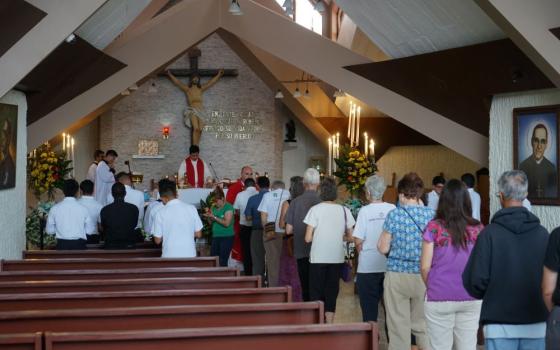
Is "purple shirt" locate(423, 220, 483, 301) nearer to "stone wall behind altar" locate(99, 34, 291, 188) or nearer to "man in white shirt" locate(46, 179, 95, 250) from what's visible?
"man in white shirt" locate(46, 179, 95, 250)

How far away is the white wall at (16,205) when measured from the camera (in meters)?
10.4

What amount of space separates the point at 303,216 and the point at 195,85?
12642 mm

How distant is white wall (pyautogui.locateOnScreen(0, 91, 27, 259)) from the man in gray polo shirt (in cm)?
373

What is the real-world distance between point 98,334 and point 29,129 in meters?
9.03

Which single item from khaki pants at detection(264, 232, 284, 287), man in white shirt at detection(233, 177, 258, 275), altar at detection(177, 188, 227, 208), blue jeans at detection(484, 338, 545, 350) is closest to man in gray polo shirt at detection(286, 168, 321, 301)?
khaki pants at detection(264, 232, 284, 287)

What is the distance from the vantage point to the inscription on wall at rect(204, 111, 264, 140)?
840 inches

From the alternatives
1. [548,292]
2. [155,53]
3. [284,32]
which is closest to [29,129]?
[155,53]

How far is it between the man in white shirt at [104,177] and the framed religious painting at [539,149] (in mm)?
6976

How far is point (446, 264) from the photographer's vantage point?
5.56 meters

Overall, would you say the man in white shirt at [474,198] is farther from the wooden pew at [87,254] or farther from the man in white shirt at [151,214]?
the wooden pew at [87,254]

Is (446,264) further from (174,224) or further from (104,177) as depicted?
(104,177)

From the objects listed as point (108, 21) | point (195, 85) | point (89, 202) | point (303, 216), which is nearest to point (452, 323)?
point (303, 216)

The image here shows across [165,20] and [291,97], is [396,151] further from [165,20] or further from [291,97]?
[165,20]

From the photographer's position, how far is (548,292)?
4.20 meters
